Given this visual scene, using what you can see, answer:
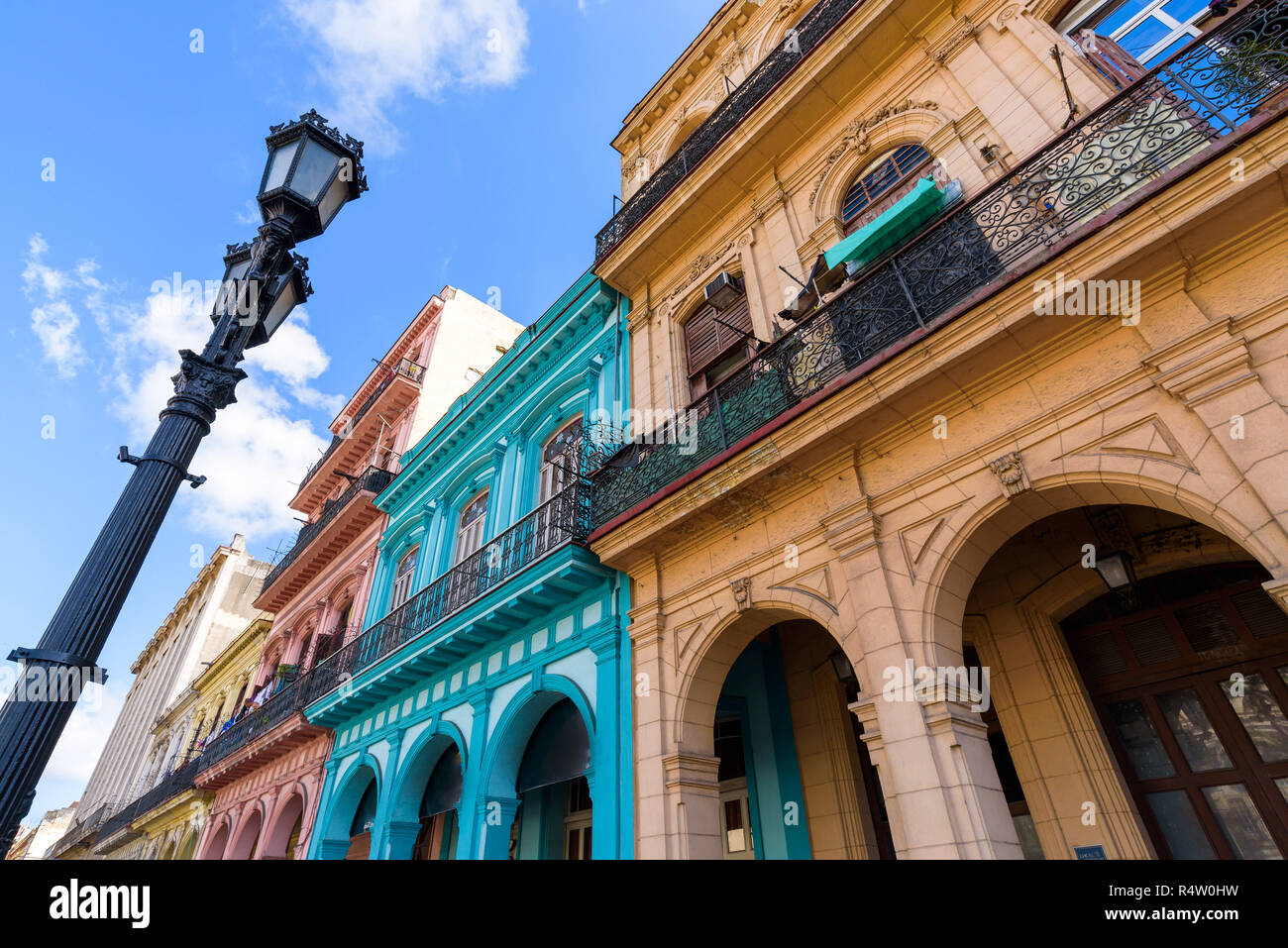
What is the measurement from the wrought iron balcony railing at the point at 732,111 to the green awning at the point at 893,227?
335 centimetres

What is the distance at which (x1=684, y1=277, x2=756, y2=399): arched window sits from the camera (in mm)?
8797

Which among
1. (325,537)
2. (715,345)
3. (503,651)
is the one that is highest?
(325,537)

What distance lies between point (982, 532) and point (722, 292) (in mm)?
4807

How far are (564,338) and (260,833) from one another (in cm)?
1257

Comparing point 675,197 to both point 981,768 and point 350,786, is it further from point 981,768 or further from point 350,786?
point 350,786

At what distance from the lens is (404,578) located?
14805 mm

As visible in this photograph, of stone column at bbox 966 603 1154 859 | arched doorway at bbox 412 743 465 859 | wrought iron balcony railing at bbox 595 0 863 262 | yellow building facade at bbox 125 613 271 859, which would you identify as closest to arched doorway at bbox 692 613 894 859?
stone column at bbox 966 603 1154 859

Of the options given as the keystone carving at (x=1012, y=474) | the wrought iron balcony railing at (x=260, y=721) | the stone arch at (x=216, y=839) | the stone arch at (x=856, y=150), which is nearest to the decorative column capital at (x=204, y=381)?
the keystone carving at (x=1012, y=474)

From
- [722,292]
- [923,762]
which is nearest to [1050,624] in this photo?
[923,762]

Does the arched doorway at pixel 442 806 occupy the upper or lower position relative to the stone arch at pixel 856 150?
lower

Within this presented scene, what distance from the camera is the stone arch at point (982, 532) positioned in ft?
15.2

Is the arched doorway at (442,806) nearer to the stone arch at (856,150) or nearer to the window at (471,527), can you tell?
the window at (471,527)

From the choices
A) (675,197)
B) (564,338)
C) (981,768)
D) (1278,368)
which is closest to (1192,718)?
(981,768)

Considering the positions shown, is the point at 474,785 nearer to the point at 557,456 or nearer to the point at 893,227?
the point at 557,456
